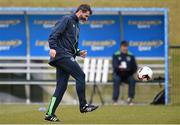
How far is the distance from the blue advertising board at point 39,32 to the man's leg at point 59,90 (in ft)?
23.4

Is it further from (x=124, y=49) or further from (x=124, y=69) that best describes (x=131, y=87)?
(x=124, y=49)

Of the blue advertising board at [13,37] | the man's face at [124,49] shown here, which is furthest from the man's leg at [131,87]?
the blue advertising board at [13,37]

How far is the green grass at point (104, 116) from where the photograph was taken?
12.3 m

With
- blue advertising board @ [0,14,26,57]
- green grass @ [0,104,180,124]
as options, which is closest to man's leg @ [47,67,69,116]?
green grass @ [0,104,180,124]

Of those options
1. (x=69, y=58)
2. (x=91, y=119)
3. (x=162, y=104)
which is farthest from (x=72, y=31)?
Result: (x=162, y=104)

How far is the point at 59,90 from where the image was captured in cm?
1224

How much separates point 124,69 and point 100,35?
4.50 ft

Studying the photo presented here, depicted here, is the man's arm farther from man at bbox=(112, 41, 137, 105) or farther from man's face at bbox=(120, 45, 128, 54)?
man's face at bbox=(120, 45, 128, 54)

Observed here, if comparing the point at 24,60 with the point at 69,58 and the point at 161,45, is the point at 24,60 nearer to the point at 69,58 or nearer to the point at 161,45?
the point at 161,45

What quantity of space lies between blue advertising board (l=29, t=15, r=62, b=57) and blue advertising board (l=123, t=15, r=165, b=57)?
2.11 m

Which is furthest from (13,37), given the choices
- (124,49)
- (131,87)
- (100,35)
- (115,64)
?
(131,87)

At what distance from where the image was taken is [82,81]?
40.2 feet

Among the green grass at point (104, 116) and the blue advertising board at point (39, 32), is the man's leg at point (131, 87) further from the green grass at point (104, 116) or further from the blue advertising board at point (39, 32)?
the blue advertising board at point (39, 32)

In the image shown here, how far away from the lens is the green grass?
12.3 metres
